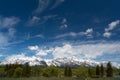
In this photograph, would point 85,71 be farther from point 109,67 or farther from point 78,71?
point 109,67

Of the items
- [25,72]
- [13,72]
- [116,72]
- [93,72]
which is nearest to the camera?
[25,72]

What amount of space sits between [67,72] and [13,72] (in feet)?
95.2

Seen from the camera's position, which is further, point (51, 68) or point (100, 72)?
point (100, 72)

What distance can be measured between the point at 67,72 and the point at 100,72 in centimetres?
2080

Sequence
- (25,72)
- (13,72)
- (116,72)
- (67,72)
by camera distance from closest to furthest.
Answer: (25,72), (13,72), (67,72), (116,72)

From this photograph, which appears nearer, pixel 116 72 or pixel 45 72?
pixel 45 72

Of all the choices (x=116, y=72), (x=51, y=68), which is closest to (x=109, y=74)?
(x=51, y=68)

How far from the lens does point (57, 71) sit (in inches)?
4422

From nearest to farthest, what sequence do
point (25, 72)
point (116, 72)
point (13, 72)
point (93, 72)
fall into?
point (25, 72)
point (13, 72)
point (93, 72)
point (116, 72)

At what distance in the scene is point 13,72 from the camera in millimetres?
109625

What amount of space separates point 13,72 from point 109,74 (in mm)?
49346

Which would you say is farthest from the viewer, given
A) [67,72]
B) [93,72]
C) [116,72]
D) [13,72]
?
[116,72]

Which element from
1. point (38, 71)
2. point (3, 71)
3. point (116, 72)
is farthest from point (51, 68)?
point (116, 72)

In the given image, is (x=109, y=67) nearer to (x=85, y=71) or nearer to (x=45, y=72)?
(x=85, y=71)
